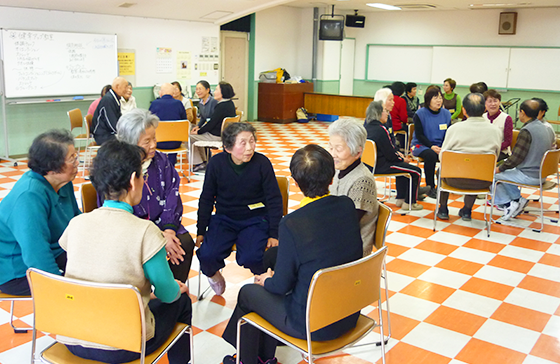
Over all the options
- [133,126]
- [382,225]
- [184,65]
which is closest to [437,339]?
[382,225]

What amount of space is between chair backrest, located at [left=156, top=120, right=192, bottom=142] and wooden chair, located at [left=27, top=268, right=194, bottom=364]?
4292mm

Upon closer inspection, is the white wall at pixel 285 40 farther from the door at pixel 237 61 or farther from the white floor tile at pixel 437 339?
the white floor tile at pixel 437 339

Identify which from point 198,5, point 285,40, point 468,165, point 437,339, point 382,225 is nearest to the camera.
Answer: point 382,225

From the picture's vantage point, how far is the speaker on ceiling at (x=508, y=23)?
12188 mm

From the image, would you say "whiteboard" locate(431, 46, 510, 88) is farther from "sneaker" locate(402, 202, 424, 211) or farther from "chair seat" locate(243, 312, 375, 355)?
"chair seat" locate(243, 312, 375, 355)

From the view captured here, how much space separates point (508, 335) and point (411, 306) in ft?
1.96

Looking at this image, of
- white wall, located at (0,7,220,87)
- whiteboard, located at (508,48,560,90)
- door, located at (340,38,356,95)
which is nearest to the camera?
white wall, located at (0,7,220,87)

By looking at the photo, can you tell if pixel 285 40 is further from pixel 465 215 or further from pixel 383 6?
pixel 465 215

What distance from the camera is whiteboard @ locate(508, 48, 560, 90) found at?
1188cm

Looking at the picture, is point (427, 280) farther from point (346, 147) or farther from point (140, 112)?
point (140, 112)

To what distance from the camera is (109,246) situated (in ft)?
5.76

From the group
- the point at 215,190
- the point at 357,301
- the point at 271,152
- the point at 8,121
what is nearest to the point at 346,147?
the point at 215,190

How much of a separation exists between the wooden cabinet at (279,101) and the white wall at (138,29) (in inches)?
80.7

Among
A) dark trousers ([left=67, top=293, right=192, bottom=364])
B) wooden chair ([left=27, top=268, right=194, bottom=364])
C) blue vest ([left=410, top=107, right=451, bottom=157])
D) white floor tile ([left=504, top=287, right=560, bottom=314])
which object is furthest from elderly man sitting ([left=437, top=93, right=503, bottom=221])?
wooden chair ([left=27, top=268, right=194, bottom=364])
